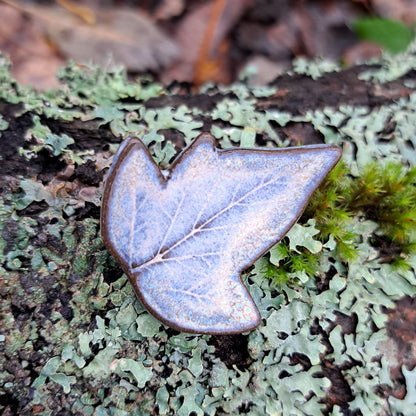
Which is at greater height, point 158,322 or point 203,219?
point 203,219

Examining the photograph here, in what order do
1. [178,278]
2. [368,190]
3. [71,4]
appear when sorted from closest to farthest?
[178,278] < [368,190] < [71,4]

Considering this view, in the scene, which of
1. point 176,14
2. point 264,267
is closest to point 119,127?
point 264,267

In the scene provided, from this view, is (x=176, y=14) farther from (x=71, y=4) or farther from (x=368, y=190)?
(x=368, y=190)
